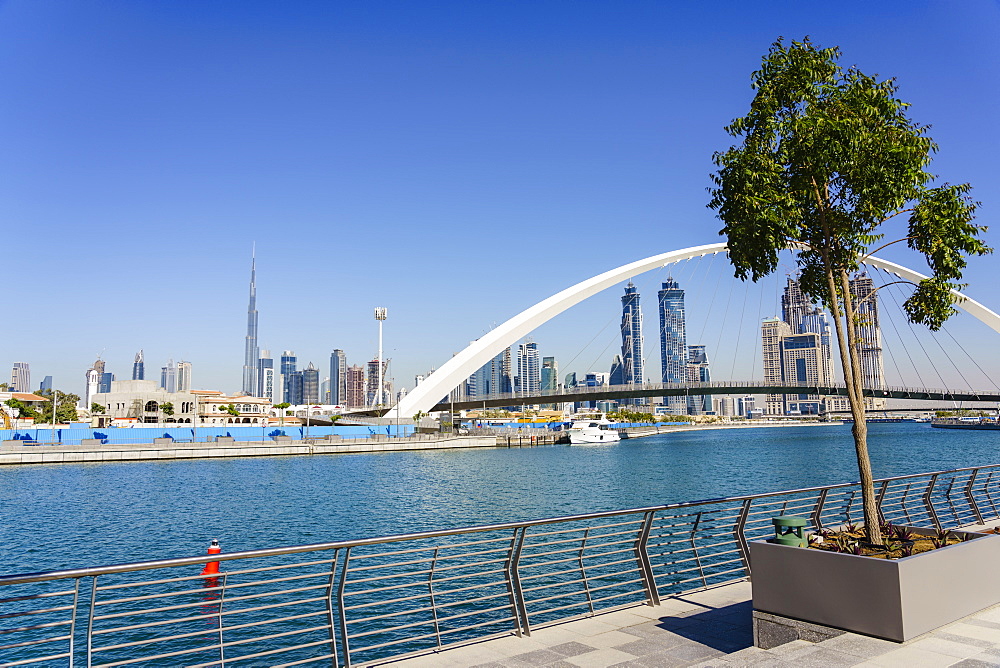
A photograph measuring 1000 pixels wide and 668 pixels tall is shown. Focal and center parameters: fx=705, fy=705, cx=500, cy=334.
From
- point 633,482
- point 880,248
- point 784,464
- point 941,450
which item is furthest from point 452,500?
point 941,450

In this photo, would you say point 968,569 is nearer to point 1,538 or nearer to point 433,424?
point 1,538

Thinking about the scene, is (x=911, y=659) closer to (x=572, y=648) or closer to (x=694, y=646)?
(x=694, y=646)

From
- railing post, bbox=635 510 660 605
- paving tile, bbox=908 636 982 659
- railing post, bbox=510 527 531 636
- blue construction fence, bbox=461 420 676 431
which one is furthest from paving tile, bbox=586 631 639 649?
blue construction fence, bbox=461 420 676 431

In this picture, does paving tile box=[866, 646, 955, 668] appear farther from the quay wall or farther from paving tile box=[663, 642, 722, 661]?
the quay wall

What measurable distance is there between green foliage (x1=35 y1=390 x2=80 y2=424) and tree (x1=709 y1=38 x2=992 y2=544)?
365ft

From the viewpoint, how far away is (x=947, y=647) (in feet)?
15.7

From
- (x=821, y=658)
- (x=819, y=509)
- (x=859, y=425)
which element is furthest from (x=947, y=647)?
(x=819, y=509)

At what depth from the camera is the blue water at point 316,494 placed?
2089 centimetres

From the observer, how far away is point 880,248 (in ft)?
25.5

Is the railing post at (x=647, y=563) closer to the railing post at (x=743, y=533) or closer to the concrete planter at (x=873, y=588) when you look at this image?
the railing post at (x=743, y=533)

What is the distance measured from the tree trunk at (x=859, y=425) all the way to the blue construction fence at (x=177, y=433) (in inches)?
2588

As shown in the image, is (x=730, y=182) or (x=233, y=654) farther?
(x=233, y=654)

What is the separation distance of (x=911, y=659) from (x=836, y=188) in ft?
16.3

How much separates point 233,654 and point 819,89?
1047 centimetres
